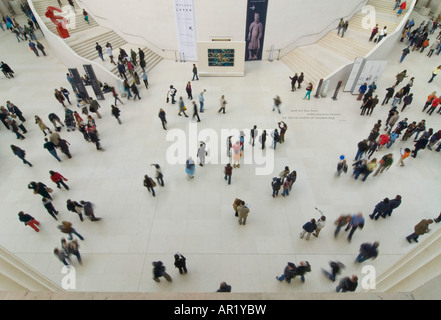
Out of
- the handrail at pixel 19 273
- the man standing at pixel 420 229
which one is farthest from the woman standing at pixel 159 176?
the man standing at pixel 420 229

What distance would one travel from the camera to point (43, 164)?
10.3 metres

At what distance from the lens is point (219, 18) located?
57.6 feet

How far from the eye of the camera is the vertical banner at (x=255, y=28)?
17016 mm

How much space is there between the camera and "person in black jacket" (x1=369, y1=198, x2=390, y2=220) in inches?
299

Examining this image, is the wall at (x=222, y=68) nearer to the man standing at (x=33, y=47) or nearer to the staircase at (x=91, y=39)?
the staircase at (x=91, y=39)

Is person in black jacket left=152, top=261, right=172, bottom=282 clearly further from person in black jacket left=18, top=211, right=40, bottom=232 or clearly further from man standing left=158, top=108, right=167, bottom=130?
man standing left=158, top=108, right=167, bottom=130

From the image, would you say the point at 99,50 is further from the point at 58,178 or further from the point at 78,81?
the point at 58,178

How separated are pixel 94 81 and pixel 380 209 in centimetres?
1538

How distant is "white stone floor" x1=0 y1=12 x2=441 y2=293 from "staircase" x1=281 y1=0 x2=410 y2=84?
3.72 metres

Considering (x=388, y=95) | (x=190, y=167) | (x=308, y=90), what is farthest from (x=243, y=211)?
(x=388, y=95)

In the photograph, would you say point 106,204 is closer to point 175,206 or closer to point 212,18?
point 175,206

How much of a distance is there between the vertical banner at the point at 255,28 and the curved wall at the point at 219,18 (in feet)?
1.13

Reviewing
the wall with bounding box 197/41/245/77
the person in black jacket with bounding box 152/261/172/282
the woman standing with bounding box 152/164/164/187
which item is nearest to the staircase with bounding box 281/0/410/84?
the wall with bounding box 197/41/245/77
